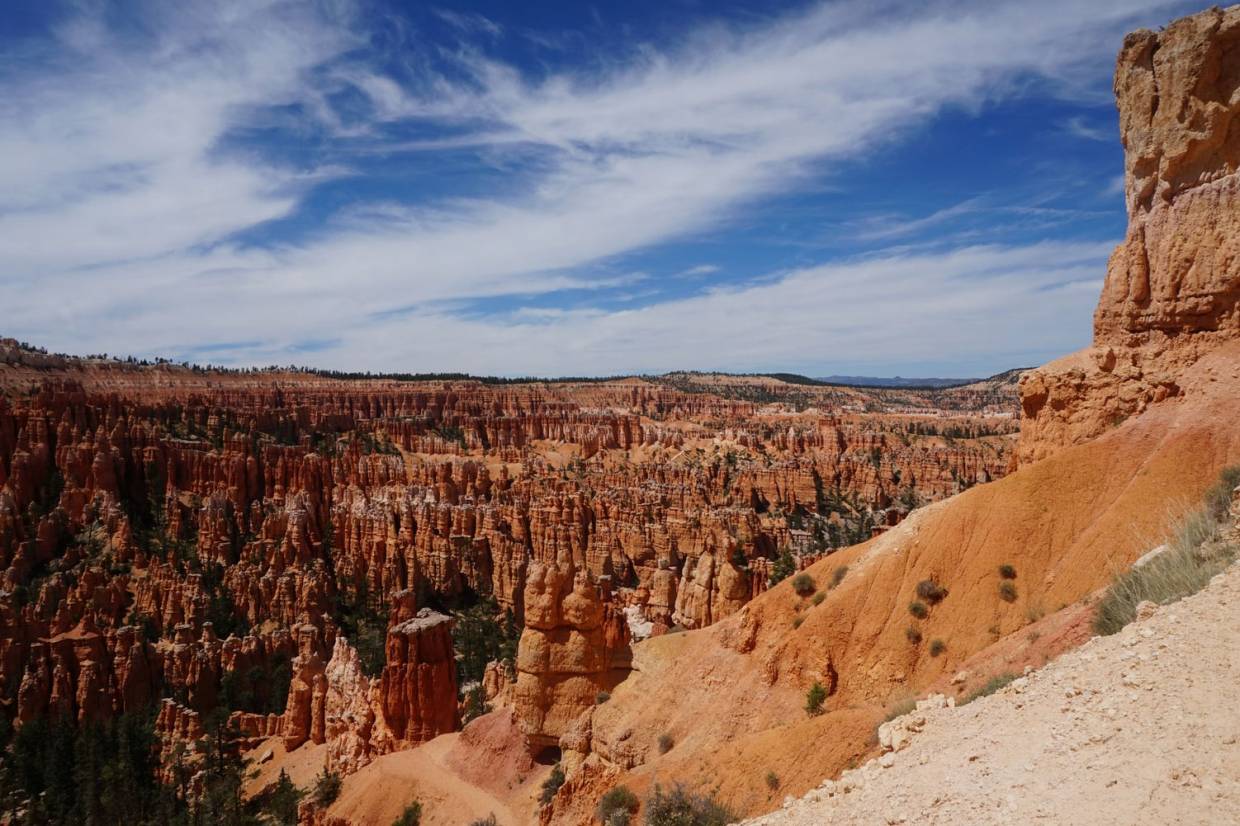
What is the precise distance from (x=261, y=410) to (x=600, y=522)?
158 ft

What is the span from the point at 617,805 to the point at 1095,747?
37.1ft

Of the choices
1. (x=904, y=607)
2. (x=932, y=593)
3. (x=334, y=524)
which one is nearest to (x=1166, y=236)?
(x=932, y=593)

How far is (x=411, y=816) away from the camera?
23.9 m

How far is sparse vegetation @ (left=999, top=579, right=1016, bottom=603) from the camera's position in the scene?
1688 cm

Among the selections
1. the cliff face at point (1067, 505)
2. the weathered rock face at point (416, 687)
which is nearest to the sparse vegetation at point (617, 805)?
the cliff face at point (1067, 505)

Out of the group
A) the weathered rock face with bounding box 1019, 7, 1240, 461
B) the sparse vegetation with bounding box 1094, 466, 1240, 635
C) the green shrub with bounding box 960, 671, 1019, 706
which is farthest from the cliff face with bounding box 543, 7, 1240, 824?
the green shrub with bounding box 960, 671, 1019, 706

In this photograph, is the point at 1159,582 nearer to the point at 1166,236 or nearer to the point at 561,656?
the point at 1166,236

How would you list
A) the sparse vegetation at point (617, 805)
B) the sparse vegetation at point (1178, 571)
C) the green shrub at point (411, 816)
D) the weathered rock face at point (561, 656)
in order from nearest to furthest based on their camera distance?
the sparse vegetation at point (1178, 571) < the sparse vegetation at point (617, 805) < the green shrub at point (411, 816) < the weathered rock face at point (561, 656)

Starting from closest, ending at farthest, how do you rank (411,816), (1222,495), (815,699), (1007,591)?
(1222,495), (1007,591), (815,699), (411,816)

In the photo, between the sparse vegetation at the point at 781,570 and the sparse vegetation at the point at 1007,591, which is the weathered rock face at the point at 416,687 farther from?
the sparse vegetation at the point at 1007,591

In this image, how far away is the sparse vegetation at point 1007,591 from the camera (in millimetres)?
16875

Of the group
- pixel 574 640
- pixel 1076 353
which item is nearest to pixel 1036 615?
pixel 1076 353

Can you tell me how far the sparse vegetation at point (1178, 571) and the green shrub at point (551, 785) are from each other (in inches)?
643

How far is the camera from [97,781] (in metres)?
34.2
